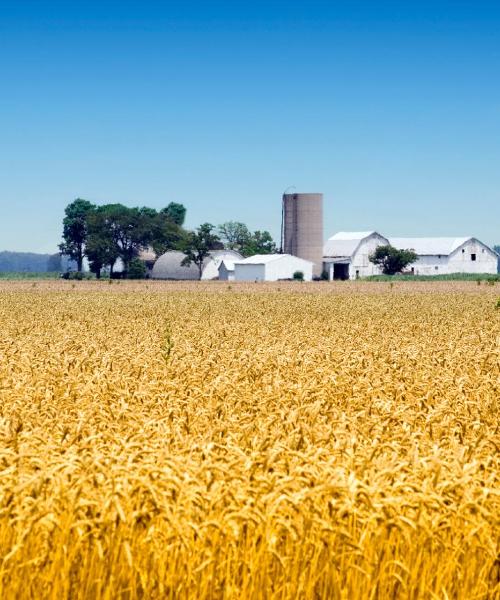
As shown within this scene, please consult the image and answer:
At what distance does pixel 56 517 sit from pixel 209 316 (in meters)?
27.9

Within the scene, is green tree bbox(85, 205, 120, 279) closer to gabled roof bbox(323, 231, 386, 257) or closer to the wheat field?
gabled roof bbox(323, 231, 386, 257)

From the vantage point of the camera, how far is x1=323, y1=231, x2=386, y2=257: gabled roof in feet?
509

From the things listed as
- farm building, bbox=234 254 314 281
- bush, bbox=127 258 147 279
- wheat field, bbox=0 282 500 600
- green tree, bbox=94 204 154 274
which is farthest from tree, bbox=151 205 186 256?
wheat field, bbox=0 282 500 600

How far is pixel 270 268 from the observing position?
13150cm

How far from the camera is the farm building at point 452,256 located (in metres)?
163

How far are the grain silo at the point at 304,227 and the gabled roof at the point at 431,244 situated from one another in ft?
72.2

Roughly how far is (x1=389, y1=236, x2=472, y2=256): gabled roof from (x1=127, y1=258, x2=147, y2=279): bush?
46.6 meters

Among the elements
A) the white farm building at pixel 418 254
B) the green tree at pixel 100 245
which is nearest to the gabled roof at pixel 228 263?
the white farm building at pixel 418 254

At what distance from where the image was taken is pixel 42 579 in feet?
17.7

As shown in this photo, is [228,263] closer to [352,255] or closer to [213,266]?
[213,266]

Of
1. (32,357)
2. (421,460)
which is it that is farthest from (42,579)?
(32,357)

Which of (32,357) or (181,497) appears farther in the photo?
(32,357)

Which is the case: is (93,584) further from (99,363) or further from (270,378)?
(99,363)

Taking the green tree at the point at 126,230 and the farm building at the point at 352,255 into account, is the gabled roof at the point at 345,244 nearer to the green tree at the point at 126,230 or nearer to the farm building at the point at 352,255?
the farm building at the point at 352,255
